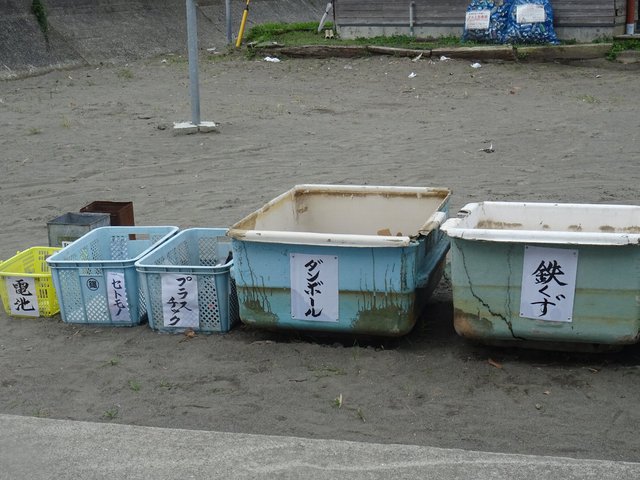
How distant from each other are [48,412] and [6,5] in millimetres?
15931

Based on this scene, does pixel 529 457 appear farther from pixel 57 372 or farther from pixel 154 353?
pixel 57 372

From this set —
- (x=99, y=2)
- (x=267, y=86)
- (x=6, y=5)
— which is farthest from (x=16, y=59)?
(x=267, y=86)

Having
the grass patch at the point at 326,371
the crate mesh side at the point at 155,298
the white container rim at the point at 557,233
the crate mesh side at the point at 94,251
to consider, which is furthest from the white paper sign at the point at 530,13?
the grass patch at the point at 326,371

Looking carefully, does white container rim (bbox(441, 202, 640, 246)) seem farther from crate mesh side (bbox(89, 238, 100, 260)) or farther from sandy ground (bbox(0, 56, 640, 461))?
crate mesh side (bbox(89, 238, 100, 260))

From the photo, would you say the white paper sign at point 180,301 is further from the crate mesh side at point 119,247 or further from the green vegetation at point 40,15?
the green vegetation at point 40,15

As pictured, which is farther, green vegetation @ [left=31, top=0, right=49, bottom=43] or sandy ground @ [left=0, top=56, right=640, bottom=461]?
green vegetation @ [left=31, top=0, right=49, bottom=43]

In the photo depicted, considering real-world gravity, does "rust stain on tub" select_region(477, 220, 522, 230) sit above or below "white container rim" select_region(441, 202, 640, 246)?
below

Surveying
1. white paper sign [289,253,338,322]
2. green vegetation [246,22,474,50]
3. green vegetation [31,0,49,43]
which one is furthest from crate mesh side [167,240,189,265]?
green vegetation [31,0,49,43]

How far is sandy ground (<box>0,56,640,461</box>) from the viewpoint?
4.23m

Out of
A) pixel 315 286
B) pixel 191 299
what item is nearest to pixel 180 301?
pixel 191 299

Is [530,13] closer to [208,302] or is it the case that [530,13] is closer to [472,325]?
[208,302]

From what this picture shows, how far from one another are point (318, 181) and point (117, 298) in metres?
3.90

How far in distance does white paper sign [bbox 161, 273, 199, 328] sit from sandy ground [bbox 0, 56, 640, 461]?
134mm

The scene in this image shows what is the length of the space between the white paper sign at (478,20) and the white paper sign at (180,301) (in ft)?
42.4
